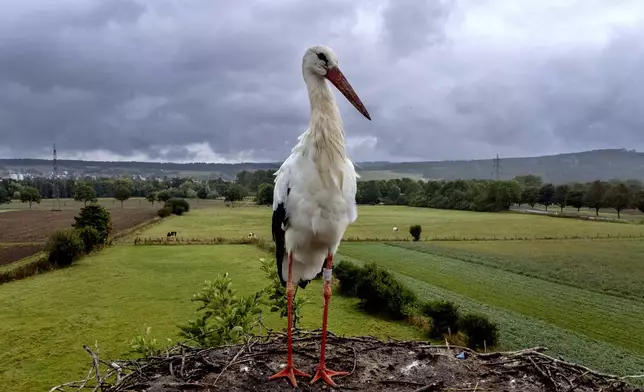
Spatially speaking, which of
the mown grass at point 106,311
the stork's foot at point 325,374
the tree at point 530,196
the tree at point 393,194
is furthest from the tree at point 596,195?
the stork's foot at point 325,374

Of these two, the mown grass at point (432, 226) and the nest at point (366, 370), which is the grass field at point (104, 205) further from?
the nest at point (366, 370)

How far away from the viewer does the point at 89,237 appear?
38.7m

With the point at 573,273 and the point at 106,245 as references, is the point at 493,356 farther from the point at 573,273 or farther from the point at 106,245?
the point at 106,245

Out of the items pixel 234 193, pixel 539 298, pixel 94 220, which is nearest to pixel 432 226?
pixel 539 298

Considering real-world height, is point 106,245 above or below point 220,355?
below

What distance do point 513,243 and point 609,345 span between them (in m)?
25.1

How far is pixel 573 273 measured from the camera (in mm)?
27406

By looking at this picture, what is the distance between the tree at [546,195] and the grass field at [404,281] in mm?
29017

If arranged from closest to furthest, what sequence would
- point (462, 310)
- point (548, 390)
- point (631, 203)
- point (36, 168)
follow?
point (548, 390) < point (462, 310) < point (631, 203) < point (36, 168)

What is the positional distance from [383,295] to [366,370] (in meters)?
16.2

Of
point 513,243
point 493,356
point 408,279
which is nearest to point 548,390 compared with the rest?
point 493,356

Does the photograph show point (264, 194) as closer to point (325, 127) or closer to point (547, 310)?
point (547, 310)

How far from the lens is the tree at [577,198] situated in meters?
66.0

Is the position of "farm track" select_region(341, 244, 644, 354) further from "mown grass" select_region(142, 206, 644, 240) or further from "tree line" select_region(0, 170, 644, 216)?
"tree line" select_region(0, 170, 644, 216)
